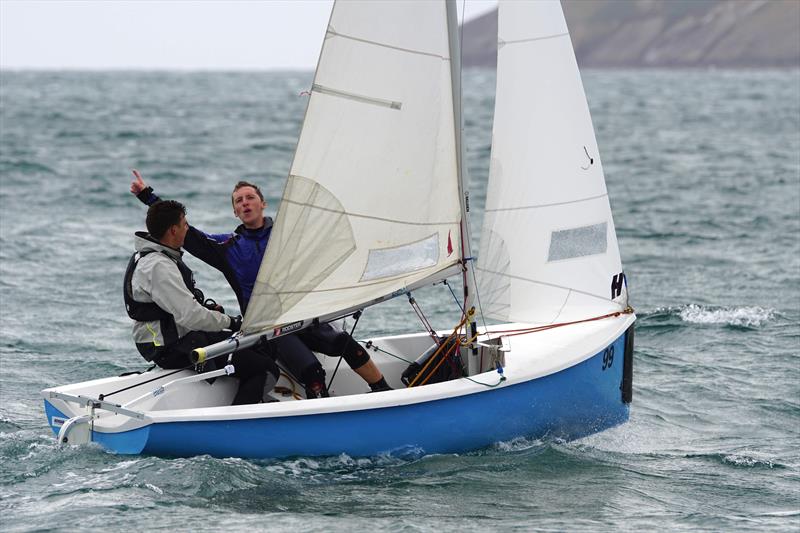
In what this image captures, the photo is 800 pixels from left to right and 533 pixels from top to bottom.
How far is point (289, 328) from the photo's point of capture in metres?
5.83

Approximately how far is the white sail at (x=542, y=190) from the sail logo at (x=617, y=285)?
0.05 metres

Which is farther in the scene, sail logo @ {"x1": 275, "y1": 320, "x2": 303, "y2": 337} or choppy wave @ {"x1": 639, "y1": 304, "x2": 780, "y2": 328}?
choppy wave @ {"x1": 639, "y1": 304, "x2": 780, "y2": 328}

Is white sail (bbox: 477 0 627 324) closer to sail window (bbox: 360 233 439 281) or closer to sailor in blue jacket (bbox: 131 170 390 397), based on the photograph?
sail window (bbox: 360 233 439 281)

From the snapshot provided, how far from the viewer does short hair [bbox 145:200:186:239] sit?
5.63 m

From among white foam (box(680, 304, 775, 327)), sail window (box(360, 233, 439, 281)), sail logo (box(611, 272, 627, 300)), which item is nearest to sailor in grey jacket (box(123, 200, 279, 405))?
sail window (box(360, 233, 439, 281))

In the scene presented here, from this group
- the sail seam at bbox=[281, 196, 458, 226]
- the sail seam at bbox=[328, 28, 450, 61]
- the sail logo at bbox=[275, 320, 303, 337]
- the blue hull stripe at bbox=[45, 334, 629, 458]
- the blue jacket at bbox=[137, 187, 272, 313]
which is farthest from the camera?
the blue jacket at bbox=[137, 187, 272, 313]

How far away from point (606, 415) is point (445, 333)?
1.01m

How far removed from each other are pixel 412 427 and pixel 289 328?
783mm

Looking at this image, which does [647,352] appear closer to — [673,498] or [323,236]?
[673,498]

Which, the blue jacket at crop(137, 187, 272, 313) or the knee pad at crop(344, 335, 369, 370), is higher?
the blue jacket at crop(137, 187, 272, 313)

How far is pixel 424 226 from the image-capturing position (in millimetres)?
5934

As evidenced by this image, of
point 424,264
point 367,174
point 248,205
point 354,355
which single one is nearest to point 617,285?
point 424,264

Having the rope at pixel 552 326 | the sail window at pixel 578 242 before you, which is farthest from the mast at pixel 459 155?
the sail window at pixel 578 242

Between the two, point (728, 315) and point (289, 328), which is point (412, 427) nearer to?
point (289, 328)
